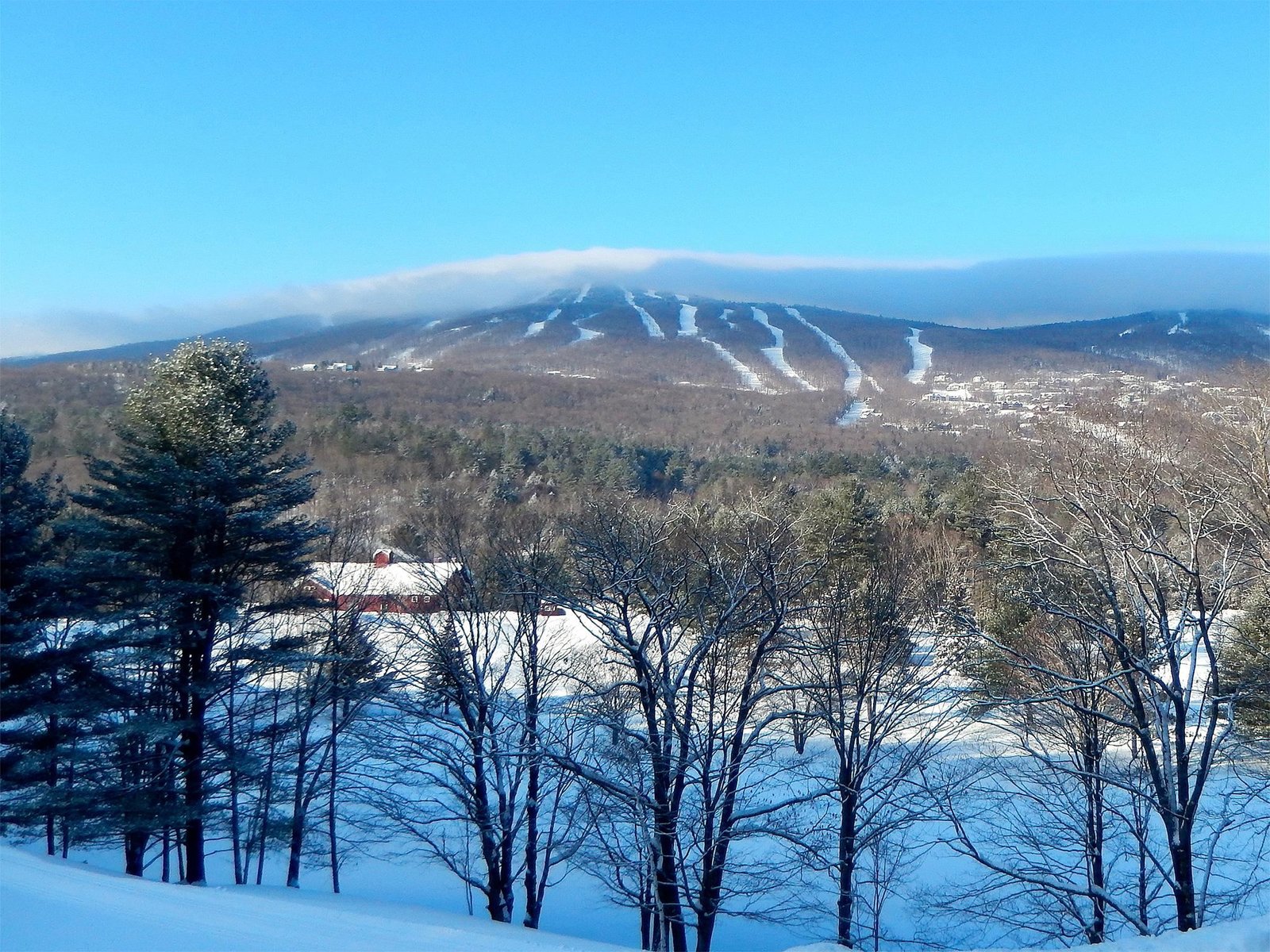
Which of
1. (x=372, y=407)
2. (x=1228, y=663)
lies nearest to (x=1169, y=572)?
(x=1228, y=663)

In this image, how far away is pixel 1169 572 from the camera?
36.4ft

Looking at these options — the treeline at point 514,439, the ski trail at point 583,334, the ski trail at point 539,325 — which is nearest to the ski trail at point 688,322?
the ski trail at point 583,334

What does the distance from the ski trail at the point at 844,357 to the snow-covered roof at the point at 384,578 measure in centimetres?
8369

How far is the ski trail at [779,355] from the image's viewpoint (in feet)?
389

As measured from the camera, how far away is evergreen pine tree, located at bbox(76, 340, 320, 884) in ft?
41.7

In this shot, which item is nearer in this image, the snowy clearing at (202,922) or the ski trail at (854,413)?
the snowy clearing at (202,922)

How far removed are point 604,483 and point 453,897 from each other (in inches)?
1030

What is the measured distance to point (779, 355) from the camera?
141 meters

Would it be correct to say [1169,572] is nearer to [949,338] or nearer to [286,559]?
[286,559]

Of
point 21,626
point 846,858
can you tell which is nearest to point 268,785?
point 21,626

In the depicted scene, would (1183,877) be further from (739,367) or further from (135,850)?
(739,367)

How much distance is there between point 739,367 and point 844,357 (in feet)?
66.6

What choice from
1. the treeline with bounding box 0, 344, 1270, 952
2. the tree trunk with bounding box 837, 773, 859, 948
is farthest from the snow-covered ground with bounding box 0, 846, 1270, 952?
the tree trunk with bounding box 837, 773, 859, 948

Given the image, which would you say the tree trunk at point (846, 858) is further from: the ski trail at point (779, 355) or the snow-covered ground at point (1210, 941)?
the ski trail at point (779, 355)
